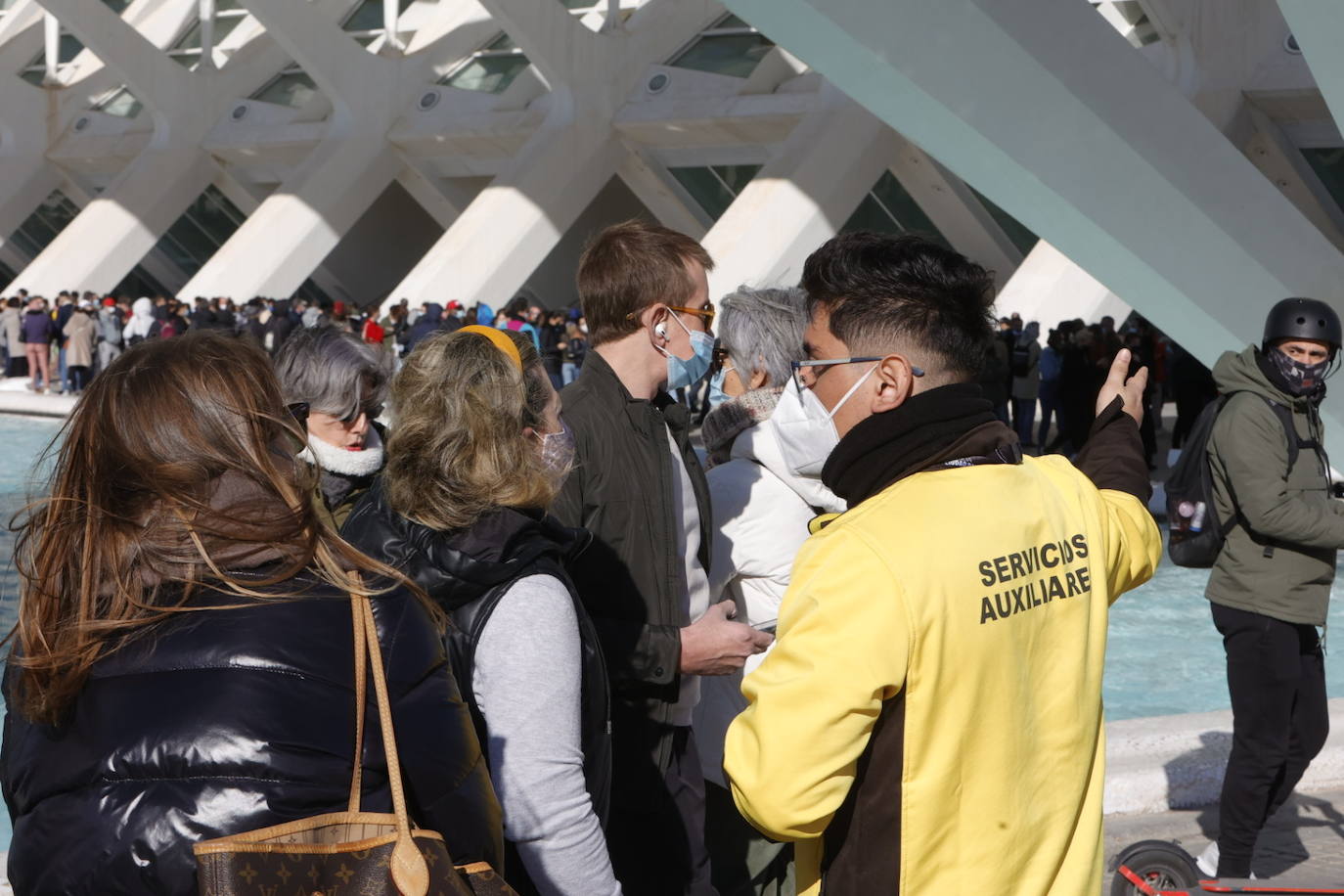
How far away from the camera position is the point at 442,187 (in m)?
28.8

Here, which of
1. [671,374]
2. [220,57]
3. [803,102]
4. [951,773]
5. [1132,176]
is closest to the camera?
[951,773]

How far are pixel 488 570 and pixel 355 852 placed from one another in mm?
667

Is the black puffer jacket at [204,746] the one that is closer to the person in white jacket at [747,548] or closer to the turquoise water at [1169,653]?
the person in white jacket at [747,548]

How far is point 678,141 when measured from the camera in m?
25.2

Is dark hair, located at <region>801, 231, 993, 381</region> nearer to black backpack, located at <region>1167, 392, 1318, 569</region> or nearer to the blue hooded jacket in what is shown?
black backpack, located at <region>1167, 392, 1318, 569</region>

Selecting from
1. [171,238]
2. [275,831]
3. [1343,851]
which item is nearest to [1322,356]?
[1343,851]

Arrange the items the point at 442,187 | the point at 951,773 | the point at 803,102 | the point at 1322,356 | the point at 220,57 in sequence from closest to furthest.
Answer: the point at 951,773 → the point at 1322,356 → the point at 803,102 → the point at 442,187 → the point at 220,57

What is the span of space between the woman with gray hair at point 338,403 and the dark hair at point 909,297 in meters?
1.65

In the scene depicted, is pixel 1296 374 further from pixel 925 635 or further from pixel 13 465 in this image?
pixel 13 465

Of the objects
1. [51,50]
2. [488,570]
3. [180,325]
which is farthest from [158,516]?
[51,50]

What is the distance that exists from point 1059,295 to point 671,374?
16.6 m

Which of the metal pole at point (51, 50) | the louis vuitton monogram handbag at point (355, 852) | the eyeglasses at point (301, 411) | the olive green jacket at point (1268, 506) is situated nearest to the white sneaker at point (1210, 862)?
the olive green jacket at point (1268, 506)

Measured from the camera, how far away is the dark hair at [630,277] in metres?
3.09

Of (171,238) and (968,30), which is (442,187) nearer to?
(171,238)
